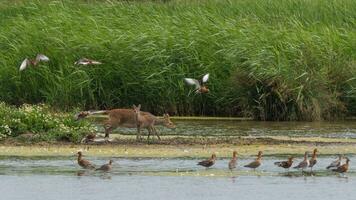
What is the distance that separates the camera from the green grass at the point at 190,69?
24.9m

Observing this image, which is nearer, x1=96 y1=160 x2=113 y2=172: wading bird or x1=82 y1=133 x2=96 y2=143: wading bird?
x1=96 y1=160 x2=113 y2=172: wading bird

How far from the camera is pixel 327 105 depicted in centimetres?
2473

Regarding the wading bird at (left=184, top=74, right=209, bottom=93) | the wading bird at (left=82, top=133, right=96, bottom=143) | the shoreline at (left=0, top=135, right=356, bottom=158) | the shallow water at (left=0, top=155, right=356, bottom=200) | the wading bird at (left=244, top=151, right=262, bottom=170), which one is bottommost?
the shallow water at (left=0, top=155, right=356, bottom=200)

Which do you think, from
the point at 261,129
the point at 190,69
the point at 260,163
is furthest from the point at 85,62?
the point at 260,163

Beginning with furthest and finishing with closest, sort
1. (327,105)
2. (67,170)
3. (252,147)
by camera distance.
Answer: (327,105) → (252,147) → (67,170)

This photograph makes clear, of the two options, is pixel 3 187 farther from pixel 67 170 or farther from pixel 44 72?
pixel 44 72

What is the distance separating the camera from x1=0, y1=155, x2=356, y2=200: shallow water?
15.7 meters

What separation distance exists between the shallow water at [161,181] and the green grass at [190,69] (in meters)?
6.26

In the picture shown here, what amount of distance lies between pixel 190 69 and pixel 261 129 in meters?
3.13

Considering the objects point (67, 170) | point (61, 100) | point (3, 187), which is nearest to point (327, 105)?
point (61, 100)

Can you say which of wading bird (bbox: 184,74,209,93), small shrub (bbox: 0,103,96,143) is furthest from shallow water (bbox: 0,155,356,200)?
wading bird (bbox: 184,74,209,93)

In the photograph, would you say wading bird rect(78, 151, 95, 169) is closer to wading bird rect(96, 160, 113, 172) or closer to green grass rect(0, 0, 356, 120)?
wading bird rect(96, 160, 113, 172)

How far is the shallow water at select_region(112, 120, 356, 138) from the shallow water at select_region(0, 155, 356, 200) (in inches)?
126

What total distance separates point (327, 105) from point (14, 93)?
245 inches
